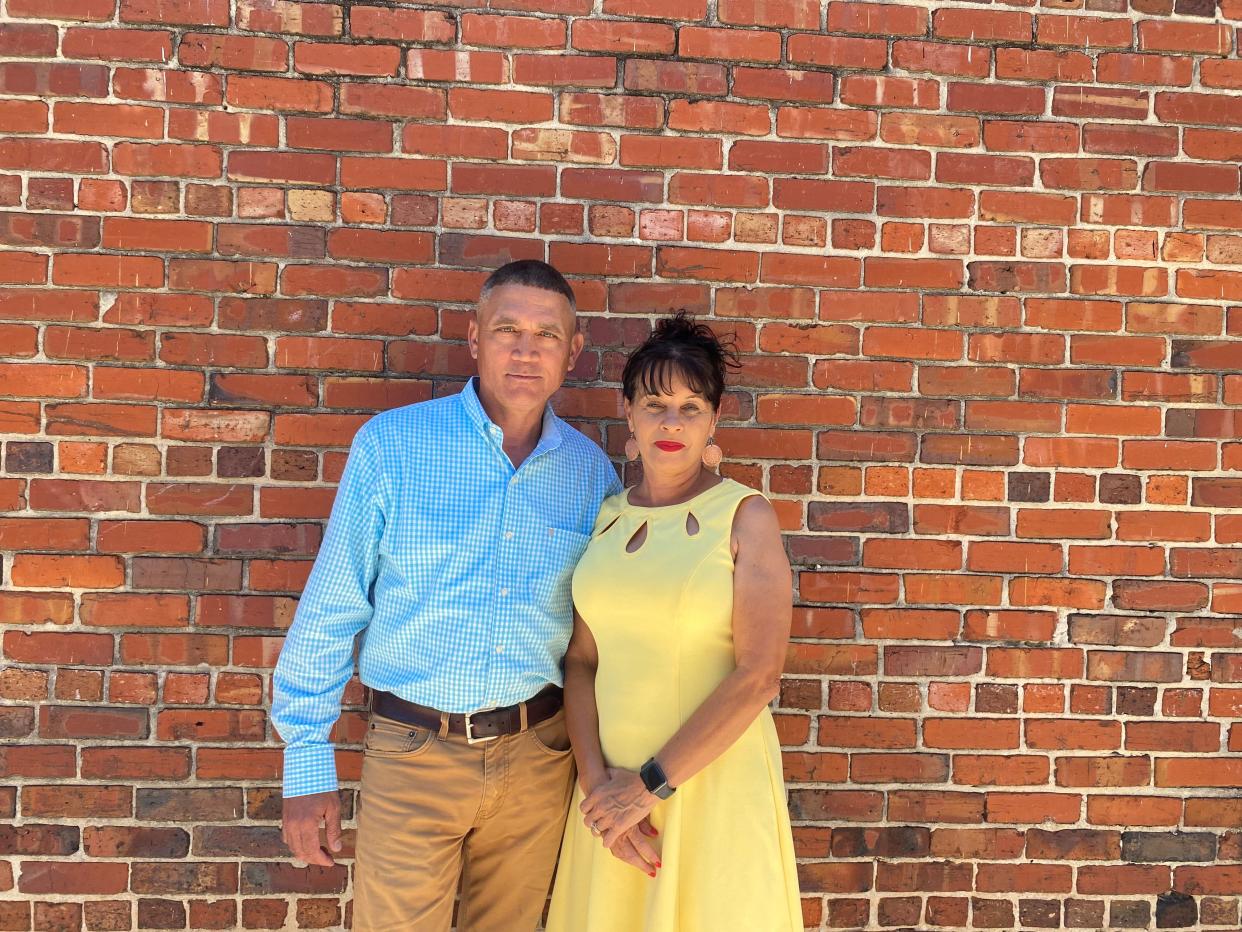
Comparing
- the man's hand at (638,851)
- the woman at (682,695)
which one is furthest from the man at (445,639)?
the man's hand at (638,851)

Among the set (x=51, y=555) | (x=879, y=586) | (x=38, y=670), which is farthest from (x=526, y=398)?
(x=38, y=670)

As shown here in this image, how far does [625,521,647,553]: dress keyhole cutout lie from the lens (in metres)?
2.24

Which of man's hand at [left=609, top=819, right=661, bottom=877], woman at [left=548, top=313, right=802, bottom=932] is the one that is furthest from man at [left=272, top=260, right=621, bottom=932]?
man's hand at [left=609, top=819, right=661, bottom=877]

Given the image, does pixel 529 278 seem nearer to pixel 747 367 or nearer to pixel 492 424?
pixel 492 424

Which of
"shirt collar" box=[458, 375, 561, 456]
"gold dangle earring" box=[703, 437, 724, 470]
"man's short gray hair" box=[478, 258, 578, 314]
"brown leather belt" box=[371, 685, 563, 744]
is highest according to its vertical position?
"man's short gray hair" box=[478, 258, 578, 314]

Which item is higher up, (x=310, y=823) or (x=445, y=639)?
(x=445, y=639)

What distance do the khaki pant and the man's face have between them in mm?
844

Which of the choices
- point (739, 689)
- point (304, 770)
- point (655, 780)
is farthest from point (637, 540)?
point (304, 770)

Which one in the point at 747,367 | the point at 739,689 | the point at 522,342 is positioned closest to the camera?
the point at 739,689

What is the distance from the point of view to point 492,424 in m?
2.37

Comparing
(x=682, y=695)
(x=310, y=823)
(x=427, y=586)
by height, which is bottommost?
(x=310, y=823)

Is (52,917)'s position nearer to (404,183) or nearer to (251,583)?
(251,583)

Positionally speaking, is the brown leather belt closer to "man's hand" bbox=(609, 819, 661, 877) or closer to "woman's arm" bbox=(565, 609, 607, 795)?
"woman's arm" bbox=(565, 609, 607, 795)

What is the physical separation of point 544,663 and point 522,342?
808 mm
